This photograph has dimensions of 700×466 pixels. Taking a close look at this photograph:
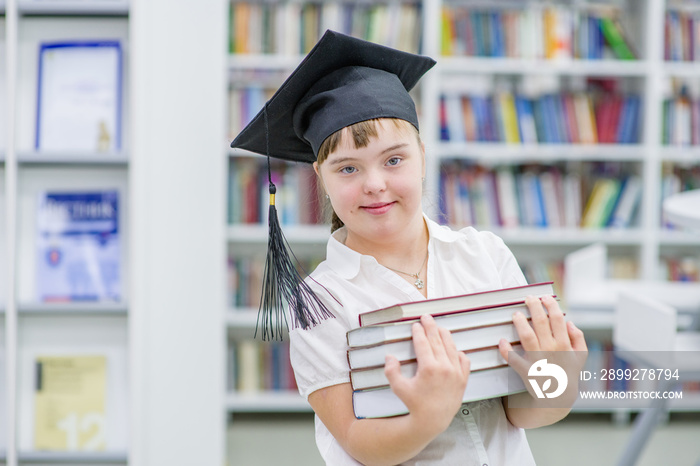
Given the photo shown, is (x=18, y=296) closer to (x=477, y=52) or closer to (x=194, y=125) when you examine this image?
(x=194, y=125)

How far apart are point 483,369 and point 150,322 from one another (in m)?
1.68

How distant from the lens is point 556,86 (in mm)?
3539

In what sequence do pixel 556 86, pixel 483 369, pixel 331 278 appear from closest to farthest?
pixel 483 369 < pixel 331 278 < pixel 556 86

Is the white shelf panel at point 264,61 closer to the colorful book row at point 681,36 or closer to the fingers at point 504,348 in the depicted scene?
the colorful book row at point 681,36

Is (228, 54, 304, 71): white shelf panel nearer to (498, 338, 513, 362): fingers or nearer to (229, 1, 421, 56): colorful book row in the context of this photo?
(229, 1, 421, 56): colorful book row

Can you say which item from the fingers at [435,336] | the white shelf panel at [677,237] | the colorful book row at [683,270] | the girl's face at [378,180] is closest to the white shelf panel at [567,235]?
the white shelf panel at [677,237]

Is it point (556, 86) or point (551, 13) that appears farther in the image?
point (556, 86)

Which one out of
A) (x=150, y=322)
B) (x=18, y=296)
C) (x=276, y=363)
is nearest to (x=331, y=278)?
(x=150, y=322)

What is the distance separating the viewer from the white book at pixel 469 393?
75 cm

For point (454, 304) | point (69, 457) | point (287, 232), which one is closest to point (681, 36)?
point (287, 232)

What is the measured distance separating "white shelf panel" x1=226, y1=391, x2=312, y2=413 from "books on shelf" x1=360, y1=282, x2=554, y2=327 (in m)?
2.67

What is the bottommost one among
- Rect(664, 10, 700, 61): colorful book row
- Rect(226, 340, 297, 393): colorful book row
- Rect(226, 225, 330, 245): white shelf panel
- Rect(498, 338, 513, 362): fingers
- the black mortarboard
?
Rect(226, 340, 297, 393): colorful book row

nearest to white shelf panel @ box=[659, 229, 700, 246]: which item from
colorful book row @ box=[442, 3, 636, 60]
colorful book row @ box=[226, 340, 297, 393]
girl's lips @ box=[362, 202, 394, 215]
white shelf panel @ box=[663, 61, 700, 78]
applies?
white shelf panel @ box=[663, 61, 700, 78]

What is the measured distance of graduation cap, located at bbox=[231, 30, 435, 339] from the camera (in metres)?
0.84
